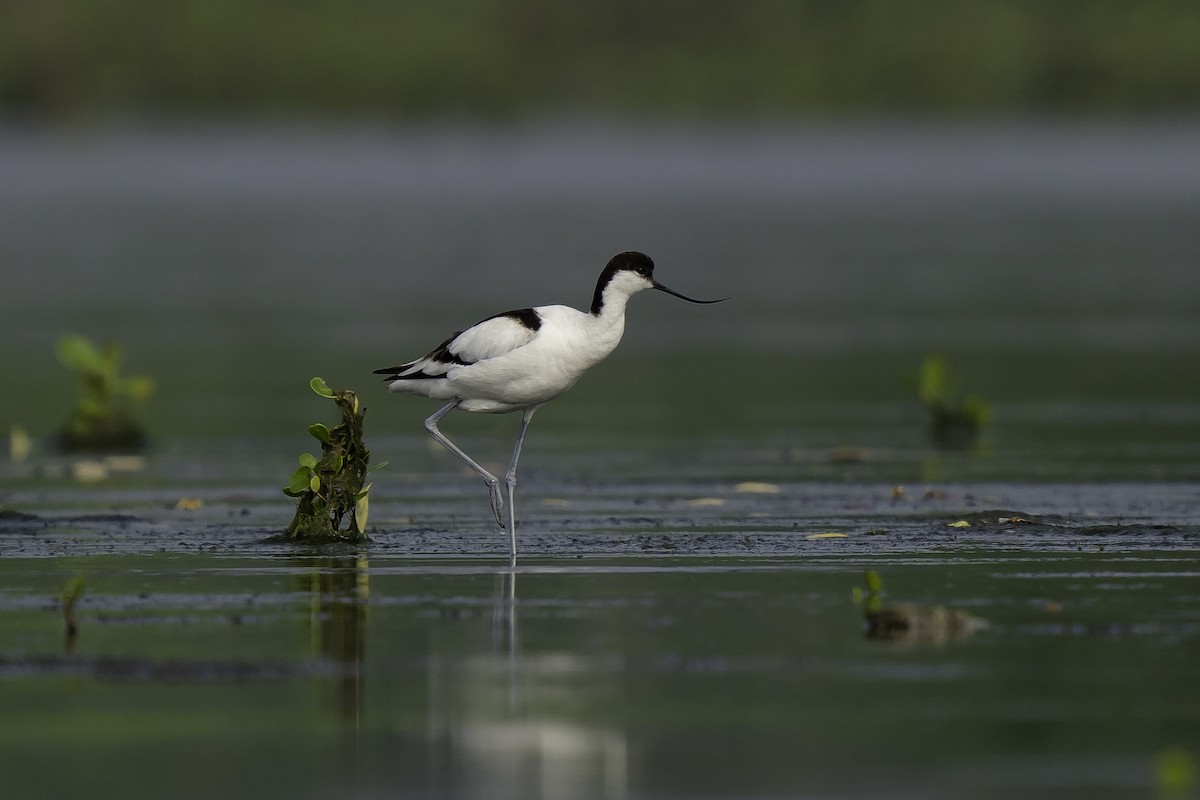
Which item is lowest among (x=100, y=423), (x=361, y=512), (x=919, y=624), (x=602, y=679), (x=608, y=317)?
(x=602, y=679)

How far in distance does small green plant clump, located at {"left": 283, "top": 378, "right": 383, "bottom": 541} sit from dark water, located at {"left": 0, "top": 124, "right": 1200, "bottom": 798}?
0.67 feet

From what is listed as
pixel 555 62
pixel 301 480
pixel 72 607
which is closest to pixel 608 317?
pixel 301 480

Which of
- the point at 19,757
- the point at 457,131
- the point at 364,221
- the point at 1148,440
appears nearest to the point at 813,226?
the point at 364,221

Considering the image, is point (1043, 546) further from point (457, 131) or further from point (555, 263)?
point (457, 131)

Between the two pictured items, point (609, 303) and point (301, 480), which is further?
point (609, 303)

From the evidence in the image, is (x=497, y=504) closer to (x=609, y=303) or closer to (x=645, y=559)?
(x=609, y=303)

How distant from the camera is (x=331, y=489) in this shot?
40.3 ft

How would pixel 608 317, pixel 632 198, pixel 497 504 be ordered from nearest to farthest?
pixel 608 317 < pixel 497 504 < pixel 632 198

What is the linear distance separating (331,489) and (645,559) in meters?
1.67

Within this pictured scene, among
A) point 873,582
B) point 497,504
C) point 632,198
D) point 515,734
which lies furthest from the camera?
point 632,198

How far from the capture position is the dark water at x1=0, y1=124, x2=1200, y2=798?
25.7ft

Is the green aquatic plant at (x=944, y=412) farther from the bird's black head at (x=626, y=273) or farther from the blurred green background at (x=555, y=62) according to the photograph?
the blurred green background at (x=555, y=62)

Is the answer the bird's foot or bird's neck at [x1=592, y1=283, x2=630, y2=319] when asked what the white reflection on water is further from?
bird's neck at [x1=592, y1=283, x2=630, y2=319]

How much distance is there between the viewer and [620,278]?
12.6 meters
